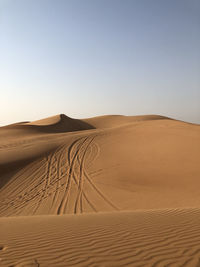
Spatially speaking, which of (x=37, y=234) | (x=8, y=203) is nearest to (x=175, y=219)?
(x=37, y=234)

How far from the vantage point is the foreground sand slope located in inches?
343

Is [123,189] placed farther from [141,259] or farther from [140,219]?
[141,259]

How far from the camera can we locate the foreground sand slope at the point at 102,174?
8.72 m

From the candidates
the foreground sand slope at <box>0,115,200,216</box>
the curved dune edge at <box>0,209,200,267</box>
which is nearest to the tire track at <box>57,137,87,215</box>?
the foreground sand slope at <box>0,115,200,216</box>

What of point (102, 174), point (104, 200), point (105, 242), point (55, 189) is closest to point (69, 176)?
point (55, 189)

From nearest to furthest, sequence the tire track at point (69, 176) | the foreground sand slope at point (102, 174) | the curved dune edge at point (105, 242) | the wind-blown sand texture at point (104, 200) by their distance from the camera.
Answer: the curved dune edge at point (105, 242), the wind-blown sand texture at point (104, 200), the tire track at point (69, 176), the foreground sand slope at point (102, 174)

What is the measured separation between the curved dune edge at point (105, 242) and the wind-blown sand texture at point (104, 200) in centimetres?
2

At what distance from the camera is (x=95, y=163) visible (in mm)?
13242

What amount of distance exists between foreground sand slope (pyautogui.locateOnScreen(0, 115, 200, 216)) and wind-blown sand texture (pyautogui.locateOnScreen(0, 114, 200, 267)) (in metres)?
0.04

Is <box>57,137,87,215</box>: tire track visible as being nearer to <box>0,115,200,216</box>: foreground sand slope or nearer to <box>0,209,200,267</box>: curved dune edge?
<box>0,115,200,216</box>: foreground sand slope

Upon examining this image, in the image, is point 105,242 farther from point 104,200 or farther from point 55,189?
point 55,189

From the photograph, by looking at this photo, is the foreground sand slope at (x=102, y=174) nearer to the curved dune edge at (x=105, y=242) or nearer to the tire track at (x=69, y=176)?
the tire track at (x=69, y=176)

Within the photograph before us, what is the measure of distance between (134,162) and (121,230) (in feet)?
28.6

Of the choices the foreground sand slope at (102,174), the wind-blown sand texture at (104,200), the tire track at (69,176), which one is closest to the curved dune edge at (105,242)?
the wind-blown sand texture at (104,200)
